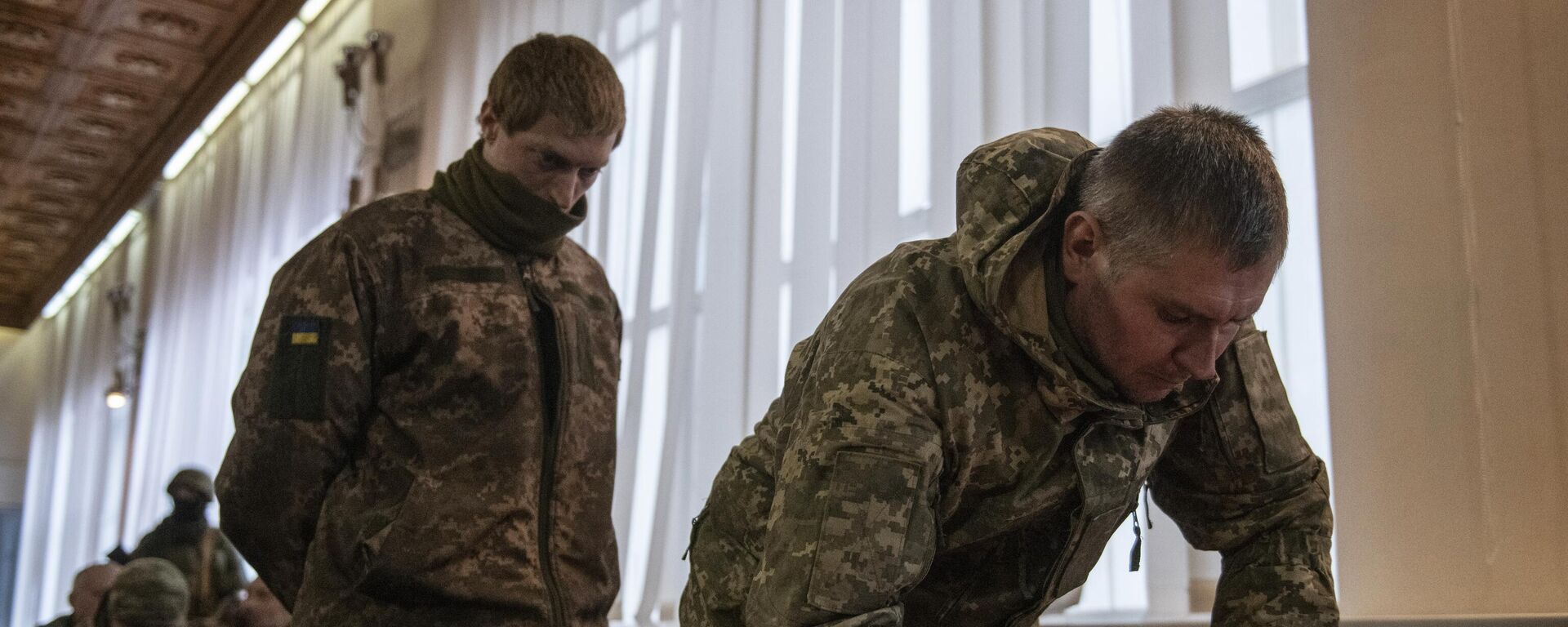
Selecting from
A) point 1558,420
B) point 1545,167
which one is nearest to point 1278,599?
point 1558,420

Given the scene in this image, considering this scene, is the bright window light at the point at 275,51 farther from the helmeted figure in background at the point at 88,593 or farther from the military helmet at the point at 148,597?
the military helmet at the point at 148,597

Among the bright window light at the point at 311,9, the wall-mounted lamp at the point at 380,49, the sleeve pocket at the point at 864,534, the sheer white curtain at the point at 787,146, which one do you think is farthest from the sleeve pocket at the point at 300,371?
the bright window light at the point at 311,9

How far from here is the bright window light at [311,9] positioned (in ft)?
26.4

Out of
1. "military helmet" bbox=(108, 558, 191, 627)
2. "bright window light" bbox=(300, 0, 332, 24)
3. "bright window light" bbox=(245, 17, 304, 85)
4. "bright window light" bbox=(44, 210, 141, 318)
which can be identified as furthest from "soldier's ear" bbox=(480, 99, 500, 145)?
"bright window light" bbox=(44, 210, 141, 318)

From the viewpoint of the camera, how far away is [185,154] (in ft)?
34.3

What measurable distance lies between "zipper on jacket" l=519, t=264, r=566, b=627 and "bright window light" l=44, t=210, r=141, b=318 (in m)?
10.6

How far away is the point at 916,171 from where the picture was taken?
3467 millimetres

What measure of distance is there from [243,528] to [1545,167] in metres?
1.78

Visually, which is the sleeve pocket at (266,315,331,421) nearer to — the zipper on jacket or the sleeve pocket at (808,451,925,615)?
the zipper on jacket

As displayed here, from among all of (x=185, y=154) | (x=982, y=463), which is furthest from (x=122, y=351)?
(x=982, y=463)

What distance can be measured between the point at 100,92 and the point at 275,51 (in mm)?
1568

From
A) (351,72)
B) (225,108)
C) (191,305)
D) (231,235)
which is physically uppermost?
(225,108)

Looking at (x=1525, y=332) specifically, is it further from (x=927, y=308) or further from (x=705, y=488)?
(x=705, y=488)

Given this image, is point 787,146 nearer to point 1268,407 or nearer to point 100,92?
point 1268,407
